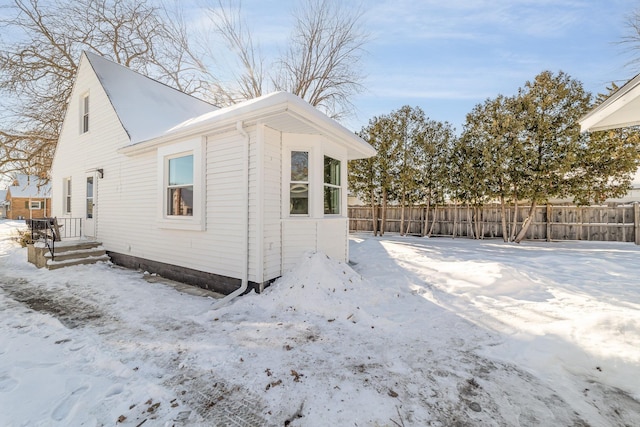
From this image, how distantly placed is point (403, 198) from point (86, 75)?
47.0 feet

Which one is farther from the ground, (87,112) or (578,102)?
(578,102)

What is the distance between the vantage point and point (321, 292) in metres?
4.54

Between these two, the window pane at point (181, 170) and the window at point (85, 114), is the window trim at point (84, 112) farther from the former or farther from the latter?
the window pane at point (181, 170)

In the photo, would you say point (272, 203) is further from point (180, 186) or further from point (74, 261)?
point (74, 261)

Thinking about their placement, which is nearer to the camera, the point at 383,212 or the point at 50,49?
the point at 50,49

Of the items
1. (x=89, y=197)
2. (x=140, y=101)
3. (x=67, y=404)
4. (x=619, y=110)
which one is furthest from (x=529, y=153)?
(x=89, y=197)

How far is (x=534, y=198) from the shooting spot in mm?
10500

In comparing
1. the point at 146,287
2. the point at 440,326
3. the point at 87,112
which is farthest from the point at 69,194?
the point at 440,326

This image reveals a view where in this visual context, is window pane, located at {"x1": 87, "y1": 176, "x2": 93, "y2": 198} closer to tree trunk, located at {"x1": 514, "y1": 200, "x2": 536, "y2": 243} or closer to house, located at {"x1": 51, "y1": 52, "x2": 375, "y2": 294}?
house, located at {"x1": 51, "y1": 52, "x2": 375, "y2": 294}

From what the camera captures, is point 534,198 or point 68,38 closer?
point 534,198

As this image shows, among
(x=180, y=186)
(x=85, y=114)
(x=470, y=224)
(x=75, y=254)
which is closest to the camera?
(x=180, y=186)

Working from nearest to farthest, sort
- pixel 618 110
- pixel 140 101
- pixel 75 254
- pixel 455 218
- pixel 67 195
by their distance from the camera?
1. pixel 618 110
2. pixel 75 254
3. pixel 140 101
4. pixel 67 195
5. pixel 455 218

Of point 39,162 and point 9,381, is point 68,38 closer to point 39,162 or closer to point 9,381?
point 39,162

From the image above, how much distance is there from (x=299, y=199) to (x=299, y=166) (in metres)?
0.69
